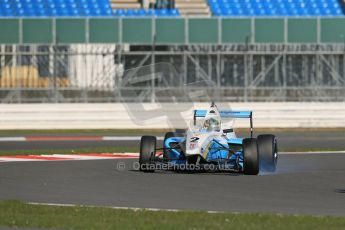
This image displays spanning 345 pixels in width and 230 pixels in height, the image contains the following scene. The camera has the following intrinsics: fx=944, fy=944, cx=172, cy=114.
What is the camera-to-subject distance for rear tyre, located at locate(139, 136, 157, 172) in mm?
14289

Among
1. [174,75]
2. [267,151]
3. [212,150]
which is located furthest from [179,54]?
[212,150]

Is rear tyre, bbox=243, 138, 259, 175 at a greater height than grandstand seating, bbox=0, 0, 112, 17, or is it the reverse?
grandstand seating, bbox=0, 0, 112, 17

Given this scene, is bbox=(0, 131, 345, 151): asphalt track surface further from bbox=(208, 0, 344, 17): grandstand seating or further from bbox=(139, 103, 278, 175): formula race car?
bbox=(208, 0, 344, 17): grandstand seating

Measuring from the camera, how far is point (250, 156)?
45.4ft

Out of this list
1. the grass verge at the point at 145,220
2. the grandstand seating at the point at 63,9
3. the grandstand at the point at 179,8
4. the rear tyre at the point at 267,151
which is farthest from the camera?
the grandstand at the point at 179,8

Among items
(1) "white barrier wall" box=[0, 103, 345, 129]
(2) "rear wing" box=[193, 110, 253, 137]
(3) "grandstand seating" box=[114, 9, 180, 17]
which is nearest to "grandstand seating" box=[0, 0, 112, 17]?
(3) "grandstand seating" box=[114, 9, 180, 17]

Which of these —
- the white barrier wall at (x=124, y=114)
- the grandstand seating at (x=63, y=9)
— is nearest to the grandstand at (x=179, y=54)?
the white barrier wall at (x=124, y=114)

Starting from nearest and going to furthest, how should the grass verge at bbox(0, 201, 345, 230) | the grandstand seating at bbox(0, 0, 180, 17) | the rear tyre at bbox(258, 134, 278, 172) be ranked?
1. the grass verge at bbox(0, 201, 345, 230)
2. the rear tyre at bbox(258, 134, 278, 172)
3. the grandstand seating at bbox(0, 0, 180, 17)

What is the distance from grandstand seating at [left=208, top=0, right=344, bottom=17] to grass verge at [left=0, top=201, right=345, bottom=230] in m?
25.6

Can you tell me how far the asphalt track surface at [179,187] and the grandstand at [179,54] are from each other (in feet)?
36.9

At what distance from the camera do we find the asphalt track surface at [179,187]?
10.6m

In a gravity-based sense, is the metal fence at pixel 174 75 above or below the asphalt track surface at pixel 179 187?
above

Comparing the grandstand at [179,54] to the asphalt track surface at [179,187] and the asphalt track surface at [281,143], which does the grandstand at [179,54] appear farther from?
the asphalt track surface at [179,187]

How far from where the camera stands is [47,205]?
10359 millimetres
